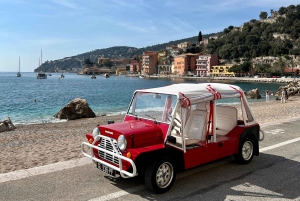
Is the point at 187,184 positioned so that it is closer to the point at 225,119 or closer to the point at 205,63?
the point at 225,119

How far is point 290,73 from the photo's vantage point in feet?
417

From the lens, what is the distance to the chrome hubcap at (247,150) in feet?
22.9

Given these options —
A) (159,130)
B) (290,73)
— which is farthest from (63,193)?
(290,73)

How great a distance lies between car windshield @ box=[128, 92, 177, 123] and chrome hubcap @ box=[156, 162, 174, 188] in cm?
91

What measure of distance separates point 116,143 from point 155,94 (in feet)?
4.87

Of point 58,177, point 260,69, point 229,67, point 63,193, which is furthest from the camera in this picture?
point 229,67

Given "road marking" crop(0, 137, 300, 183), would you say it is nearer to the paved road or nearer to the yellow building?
the paved road

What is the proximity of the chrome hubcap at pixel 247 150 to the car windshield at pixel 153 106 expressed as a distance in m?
2.48

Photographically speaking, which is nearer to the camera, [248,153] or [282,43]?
[248,153]

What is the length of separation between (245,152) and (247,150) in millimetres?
93

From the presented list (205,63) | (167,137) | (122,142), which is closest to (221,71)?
(205,63)

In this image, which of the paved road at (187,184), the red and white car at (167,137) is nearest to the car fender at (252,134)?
the red and white car at (167,137)

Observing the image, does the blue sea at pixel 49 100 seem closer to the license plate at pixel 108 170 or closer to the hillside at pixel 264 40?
the license plate at pixel 108 170

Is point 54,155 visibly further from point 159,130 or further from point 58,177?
point 159,130
